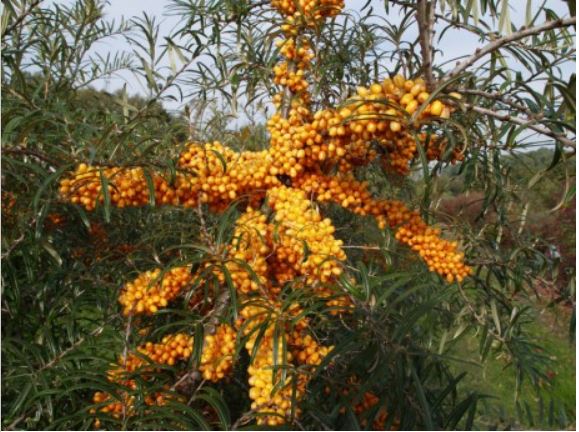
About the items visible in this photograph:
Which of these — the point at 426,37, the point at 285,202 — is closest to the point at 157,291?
the point at 285,202

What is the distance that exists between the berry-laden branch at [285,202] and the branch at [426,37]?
17mm

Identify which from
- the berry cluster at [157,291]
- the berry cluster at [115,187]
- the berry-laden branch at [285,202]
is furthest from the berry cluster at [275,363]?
the berry cluster at [115,187]

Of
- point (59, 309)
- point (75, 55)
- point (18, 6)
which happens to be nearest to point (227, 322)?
point (59, 309)

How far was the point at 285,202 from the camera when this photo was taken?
827 mm

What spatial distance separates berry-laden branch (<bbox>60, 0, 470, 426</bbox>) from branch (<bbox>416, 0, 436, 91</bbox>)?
0.7 inches

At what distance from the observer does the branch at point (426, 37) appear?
70 centimetres

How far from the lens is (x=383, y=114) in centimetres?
67

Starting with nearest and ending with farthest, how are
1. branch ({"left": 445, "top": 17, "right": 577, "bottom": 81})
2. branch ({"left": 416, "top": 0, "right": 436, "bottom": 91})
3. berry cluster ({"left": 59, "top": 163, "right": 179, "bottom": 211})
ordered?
1. branch ({"left": 445, "top": 17, "right": 577, "bottom": 81})
2. branch ({"left": 416, "top": 0, "right": 436, "bottom": 91})
3. berry cluster ({"left": 59, "top": 163, "right": 179, "bottom": 211})

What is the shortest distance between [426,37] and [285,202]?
0.32 m

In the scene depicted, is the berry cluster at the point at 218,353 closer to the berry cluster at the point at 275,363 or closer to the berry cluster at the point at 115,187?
the berry cluster at the point at 275,363

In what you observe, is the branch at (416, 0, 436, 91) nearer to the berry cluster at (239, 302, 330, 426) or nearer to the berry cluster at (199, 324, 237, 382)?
the berry cluster at (239, 302, 330, 426)

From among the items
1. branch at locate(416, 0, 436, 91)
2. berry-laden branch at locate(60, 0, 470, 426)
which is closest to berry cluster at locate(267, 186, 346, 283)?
berry-laden branch at locate(60, 0, 470, 426)

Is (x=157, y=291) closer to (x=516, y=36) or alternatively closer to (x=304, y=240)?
(x=304, y=240)

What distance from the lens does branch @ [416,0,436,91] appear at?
0.70 metres
